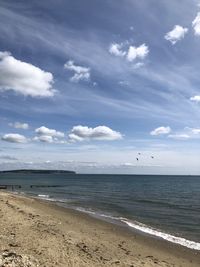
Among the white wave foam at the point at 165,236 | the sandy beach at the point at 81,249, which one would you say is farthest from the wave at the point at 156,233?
the sandy beach at the point at 81,249

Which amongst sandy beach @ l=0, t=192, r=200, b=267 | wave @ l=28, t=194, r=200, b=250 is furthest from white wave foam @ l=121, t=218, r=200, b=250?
sandy beach @ l=0, t=192, r=200, b=267

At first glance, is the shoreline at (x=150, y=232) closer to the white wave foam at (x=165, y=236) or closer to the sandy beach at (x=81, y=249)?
the white wave foam at (x=165, y=236)

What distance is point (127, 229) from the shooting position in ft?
84.4

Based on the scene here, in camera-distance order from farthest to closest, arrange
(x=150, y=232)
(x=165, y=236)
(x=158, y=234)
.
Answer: (x=150, y=232) → (x=158, y=234) → (x=165, y=236)

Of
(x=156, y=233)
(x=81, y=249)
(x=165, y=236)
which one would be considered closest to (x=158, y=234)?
(x=156, y=233)

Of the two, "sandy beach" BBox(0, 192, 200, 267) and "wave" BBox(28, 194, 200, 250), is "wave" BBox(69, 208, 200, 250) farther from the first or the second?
"sandy beach" BBox(0, 192, 200, 267)

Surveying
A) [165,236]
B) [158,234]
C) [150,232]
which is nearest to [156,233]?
[158,234]

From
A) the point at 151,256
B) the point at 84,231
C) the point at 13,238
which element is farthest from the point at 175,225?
the point at 13,238

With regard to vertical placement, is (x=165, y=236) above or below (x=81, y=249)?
below

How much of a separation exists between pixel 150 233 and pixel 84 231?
514 centimetres

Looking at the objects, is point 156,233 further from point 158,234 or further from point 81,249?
point 81,249

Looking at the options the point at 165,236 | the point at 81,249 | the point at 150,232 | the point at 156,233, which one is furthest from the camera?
the point at 150,232

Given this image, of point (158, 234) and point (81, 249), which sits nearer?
point (81, 249)

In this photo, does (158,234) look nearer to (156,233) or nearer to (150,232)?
(156,233)
